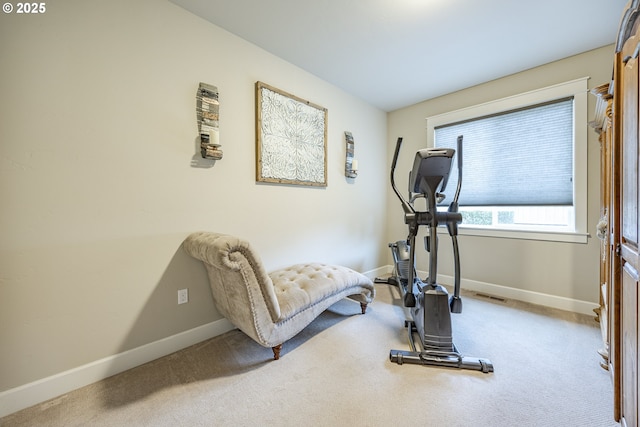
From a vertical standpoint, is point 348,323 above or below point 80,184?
below

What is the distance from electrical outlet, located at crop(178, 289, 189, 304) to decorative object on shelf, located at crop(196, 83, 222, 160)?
3.55ft

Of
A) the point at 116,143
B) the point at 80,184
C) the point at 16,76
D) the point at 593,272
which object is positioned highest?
the point at 16,76

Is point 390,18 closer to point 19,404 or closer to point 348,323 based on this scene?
point 348,323

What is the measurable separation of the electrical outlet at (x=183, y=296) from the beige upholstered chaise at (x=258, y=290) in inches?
7.3

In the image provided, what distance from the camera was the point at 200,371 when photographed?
1645 millimetres

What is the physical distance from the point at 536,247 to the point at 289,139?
296cm

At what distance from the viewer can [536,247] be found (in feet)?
8.95

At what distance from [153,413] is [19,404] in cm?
75

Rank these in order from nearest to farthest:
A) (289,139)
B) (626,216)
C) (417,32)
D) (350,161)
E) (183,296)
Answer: (626,216) < (183,296) < (417,32) < (289,139) < (350,161)

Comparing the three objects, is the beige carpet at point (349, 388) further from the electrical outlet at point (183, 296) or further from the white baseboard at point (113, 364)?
the electrical outlet at point (183, 296)

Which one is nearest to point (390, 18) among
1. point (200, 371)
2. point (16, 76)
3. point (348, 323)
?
point (16, 76)

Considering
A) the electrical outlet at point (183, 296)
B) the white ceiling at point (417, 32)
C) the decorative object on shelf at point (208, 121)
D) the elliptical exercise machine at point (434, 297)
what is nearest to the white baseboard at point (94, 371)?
the electrical outlet at point (183, 296)

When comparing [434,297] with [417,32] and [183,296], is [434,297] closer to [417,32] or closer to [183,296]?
[183,296]

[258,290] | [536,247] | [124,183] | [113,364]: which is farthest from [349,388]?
[536,247]
